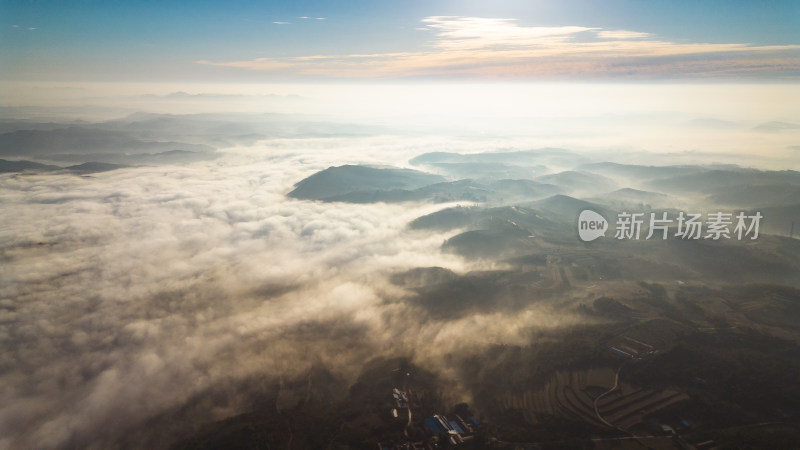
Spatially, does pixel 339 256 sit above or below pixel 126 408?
above

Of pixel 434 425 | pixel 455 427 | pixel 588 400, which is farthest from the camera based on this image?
pixel 588 400

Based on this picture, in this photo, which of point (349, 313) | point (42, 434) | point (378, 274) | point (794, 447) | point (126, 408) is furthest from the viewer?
point (378, 274)

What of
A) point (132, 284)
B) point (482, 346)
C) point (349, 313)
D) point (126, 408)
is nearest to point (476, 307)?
point (482, 346)

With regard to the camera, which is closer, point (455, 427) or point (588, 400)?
point (455, 427)

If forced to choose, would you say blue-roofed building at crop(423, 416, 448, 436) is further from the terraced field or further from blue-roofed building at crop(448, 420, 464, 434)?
the terraced field

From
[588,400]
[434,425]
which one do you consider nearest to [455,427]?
[434,425]

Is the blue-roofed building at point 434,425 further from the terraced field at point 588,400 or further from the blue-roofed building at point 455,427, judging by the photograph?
the terraced field at point 588,400

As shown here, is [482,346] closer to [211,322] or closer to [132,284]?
[211,322]

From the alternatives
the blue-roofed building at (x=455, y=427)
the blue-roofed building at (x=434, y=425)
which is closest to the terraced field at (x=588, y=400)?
the blue-roofed building at (x=455, y=427)

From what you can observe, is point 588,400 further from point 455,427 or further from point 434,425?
point 434,425

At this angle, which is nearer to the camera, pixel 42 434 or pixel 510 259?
pixel 42 434

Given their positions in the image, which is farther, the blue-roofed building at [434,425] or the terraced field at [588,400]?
the terraced field at [588,400]
